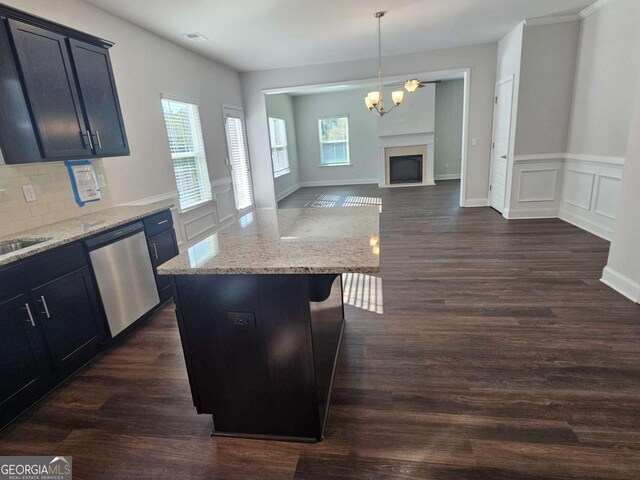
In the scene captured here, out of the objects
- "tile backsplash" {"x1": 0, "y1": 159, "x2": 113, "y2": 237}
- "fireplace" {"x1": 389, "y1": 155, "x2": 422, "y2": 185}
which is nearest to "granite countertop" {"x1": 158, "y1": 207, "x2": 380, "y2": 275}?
"tile backsplash" {"x1": 0, "y1": 159, "x2": 113, "y2": 237}

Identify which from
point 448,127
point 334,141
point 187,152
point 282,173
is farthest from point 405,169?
point 187,152

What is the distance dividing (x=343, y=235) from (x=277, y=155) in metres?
7.55

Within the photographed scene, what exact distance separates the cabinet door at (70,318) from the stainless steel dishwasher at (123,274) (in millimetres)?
115

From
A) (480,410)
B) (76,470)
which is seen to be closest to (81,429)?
(76,470)

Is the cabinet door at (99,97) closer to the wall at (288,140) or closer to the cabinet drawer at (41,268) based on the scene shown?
the cabinet drawer at (41,268)

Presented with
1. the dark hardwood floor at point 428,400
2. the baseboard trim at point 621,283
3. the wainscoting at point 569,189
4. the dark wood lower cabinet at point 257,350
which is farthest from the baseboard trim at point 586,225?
the dark wood lower cabinet at point 257,350

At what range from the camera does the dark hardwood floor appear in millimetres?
1542

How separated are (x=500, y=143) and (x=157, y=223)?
535 cm

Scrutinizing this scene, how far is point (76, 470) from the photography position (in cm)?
159

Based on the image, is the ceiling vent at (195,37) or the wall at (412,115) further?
the wall at (412,115)

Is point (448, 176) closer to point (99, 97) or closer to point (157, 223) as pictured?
point (157, 223)

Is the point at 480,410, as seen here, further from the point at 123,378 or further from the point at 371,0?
the point at 371,0

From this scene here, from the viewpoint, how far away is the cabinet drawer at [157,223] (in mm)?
2939

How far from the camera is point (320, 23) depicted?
409 cm
